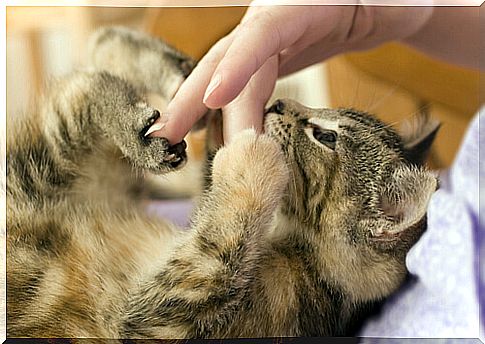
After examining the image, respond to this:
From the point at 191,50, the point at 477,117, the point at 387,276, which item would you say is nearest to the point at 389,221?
the point at 387,276

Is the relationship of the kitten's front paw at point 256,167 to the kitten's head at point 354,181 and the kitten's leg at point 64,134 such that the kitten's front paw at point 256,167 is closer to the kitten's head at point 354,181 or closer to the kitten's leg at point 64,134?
the kitten's head at point 354,181

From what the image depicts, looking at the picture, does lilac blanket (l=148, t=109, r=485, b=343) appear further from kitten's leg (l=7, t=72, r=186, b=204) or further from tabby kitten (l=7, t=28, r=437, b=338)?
kitten's leg (l=7, t=72, r=186, b=204)

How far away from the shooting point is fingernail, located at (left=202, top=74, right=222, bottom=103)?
66 centimetres

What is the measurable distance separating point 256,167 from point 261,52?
0.12 metres

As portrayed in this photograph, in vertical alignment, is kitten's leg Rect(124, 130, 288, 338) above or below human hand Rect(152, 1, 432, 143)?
below

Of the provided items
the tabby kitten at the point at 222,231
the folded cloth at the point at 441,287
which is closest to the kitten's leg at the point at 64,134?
the tabby kitten at the point at 222,231

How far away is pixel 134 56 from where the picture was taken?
2.93ft

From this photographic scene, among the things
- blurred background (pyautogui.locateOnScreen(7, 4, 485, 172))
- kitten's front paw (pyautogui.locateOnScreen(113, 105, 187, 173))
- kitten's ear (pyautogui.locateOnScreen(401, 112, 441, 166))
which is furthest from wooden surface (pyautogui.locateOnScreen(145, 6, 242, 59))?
kitten's ear (pyautogui.locateOnScreen(401, 112, 441, 166))

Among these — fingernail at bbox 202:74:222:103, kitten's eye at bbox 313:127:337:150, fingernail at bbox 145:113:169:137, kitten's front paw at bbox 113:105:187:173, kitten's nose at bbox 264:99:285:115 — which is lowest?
kitten's front paw at bbox 113:105:187:173

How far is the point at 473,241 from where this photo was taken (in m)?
0.76

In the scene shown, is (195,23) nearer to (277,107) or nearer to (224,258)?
(277,107)

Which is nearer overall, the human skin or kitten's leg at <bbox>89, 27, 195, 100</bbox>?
the human skin

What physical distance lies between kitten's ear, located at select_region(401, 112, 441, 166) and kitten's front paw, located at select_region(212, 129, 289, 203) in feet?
0.43

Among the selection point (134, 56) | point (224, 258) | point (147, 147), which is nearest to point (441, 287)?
point (224, 258)
